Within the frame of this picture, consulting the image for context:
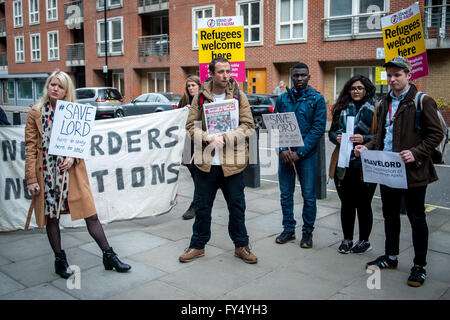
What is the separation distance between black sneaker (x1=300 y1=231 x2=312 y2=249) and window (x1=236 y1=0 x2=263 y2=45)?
21423mm

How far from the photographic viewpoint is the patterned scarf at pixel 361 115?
4535 mm

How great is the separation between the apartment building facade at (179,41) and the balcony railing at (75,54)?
3.3 inches

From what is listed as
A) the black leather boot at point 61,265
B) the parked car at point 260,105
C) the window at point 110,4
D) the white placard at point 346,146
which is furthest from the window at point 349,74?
the black leather boot at point 61,265

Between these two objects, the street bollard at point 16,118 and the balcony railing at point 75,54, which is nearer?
the street bollard at point 16,118

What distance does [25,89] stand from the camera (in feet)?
142

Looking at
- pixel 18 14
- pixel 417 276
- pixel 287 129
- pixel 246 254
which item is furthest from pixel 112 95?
pixel 18 14

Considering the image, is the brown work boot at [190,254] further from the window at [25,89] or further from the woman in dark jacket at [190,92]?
the window at [25,89]

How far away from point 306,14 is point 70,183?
21321 mm

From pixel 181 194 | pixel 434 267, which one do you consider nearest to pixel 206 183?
pixel 434 267

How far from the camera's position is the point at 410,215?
3.98 m

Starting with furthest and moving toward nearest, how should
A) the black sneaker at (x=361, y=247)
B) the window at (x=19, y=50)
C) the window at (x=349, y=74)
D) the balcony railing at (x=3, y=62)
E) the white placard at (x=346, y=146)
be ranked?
the balcony railing at (x=3, y=62) → the window at (x=19, y=50) → the window at (x=349, y=74) → the black sneaker at (x=361, y=247) → the white placard at (x=346, y=146)

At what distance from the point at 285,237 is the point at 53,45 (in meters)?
39.7

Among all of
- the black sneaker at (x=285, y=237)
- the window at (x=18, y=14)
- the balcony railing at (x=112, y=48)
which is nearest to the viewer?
the black sneaker at (x=285, y=237)

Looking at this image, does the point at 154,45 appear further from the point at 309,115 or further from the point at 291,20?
the point at 309,115
